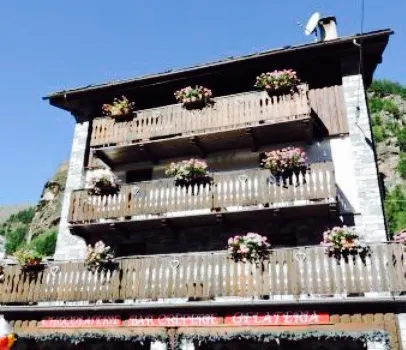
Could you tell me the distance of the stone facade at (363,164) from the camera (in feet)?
51.0

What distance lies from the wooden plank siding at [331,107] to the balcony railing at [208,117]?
1.37 m

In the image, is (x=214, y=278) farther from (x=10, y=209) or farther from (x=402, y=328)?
(x=10, y=209)

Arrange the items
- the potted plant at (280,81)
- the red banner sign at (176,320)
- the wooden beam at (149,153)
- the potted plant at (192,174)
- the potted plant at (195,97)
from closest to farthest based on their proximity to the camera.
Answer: the red banner sign at (176,320) → the potted plant at (192,174) → the potted plant at (280,81) → the potted plant at (195,97) → the wooden beam at (149,153)

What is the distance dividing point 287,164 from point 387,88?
44.8m

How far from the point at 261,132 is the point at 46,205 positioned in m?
46.7

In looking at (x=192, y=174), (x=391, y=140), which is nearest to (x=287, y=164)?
A: (x=192, y=174)

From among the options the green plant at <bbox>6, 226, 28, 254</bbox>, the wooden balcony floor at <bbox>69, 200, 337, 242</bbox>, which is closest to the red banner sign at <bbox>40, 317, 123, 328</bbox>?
the wooden balcony floor at <bbox>69, 200, 337, 242</bbox>

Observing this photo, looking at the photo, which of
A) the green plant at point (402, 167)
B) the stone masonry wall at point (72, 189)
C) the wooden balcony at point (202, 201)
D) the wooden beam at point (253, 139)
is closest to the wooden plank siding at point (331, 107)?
the wooden beam at point (253, 139)

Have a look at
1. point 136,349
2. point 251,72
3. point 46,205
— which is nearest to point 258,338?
point 136,349

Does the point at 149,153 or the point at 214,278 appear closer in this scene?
the point at 214,278

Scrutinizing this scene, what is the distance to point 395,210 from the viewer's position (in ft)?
121

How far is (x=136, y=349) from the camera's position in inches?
650

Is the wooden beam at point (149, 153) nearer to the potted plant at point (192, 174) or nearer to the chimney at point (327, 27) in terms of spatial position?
the potted plant at point (192, 174)

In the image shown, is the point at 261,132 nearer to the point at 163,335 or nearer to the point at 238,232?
the point at 238,232
